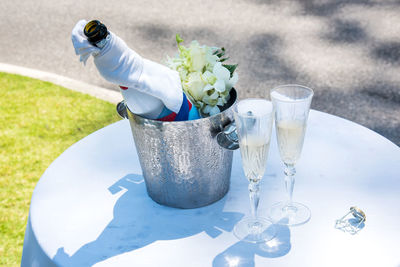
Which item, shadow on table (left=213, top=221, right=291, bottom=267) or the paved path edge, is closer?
shadow on table (left=213, top=221, right=291, bottom=267)

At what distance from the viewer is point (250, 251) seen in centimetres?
111

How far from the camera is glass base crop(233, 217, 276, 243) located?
114 centimetres

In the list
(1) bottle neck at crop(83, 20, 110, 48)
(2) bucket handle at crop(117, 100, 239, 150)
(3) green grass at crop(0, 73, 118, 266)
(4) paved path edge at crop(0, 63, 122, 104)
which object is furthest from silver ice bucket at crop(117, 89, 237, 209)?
(4) paved path edge at crop(0, 63, 122, 104)

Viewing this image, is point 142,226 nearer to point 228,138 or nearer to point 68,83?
point 228,138

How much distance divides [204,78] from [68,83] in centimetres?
267

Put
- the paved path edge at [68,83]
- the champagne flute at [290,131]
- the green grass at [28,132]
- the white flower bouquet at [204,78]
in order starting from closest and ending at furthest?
the champagne flute at [290,131] < the white flower bouquet at [204,78] < the green grass at [28,132] < the paved path edge at [68,83]

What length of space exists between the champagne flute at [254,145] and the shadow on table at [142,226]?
0.06 metres

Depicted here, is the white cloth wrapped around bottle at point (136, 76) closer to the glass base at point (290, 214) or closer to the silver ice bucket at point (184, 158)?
A: the silver ice bucket at point (184, 158)

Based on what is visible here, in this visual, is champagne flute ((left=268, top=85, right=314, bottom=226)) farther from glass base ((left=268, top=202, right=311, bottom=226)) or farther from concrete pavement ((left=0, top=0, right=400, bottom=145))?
concrete pavement ((left=0, top=0, right=400, bottom=145))

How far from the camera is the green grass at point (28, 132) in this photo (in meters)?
2.39

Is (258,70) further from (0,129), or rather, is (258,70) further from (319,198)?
(319,198)

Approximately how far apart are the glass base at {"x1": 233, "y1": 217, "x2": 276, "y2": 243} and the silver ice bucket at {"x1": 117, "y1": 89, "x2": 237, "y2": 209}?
0.41 ft

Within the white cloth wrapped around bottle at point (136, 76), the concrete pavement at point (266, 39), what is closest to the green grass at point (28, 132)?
the concrete pavement at point (266, 39)

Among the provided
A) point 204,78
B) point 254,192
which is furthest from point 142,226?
point 204,78
